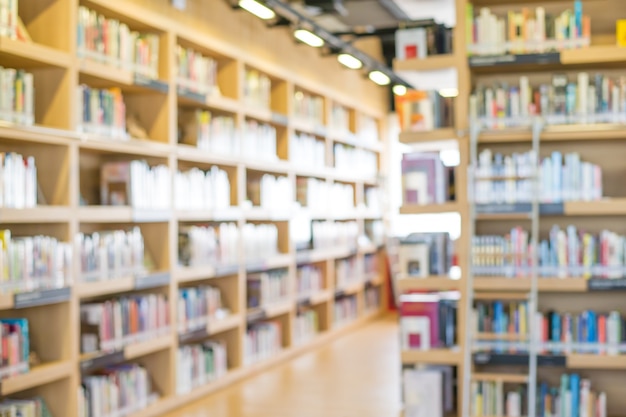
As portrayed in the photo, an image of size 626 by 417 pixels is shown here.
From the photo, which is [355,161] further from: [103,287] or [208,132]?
[103,287]

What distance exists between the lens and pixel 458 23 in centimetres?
566

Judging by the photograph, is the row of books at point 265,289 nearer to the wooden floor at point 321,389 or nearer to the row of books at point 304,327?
the row of books at point 304,327

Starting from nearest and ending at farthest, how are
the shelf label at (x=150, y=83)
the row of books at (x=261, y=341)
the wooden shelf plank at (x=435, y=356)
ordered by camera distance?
the wooden shelf plank at (x=435, y=356)
the shelf label at (x=150, y=83)
the row of books at (x=261, y=341)

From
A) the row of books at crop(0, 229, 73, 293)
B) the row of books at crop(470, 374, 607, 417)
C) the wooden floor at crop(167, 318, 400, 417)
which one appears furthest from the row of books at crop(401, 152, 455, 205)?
the row of books at crop(0, 229, 73, 293)

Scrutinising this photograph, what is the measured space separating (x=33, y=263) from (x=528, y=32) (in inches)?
125

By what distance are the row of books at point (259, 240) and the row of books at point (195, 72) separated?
4.31ft

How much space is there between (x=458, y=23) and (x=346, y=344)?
17.8 ft

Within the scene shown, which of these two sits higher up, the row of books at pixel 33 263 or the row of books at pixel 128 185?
the row of books at pixel 128 185

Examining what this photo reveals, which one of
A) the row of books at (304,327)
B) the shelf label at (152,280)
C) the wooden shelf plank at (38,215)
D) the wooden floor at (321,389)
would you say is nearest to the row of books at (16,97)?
the wooden shelf plank at (38,215)

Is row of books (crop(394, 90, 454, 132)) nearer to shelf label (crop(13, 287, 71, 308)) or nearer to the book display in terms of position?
the book display

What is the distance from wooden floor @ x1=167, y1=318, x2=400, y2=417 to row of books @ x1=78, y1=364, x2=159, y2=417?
14.6 inches

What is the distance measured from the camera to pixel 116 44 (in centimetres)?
631

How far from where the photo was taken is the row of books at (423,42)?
227 inches

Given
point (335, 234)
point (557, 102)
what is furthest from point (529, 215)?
point (335, 234)
